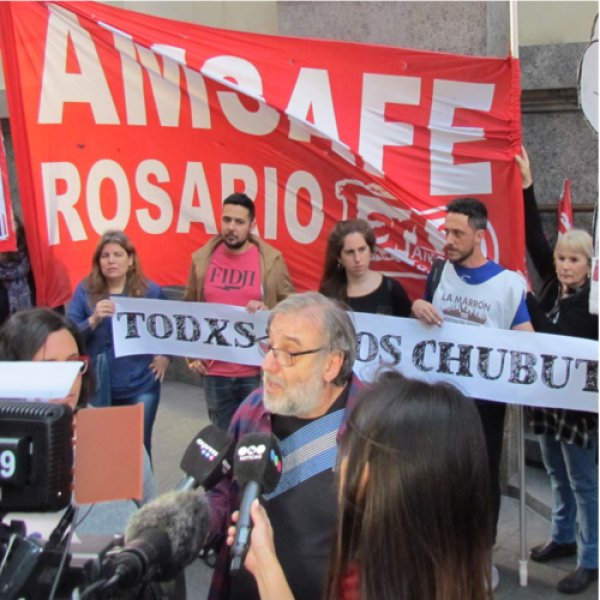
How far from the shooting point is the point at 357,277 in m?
3.48

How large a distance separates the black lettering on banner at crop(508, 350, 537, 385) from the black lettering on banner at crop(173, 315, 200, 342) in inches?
68.2

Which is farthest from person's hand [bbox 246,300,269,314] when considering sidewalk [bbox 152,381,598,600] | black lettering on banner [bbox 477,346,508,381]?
sidewalk [bbox 152,381,598,600]

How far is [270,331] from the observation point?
2.09 meters

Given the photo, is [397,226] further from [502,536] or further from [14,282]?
[14,282]

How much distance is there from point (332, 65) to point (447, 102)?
26.6 inches

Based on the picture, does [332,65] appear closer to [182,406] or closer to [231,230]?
[231,230]

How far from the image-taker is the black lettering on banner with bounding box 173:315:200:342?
3686 mm

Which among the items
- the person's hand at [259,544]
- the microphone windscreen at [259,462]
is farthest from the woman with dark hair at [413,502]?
the microphone windscreen at [259,462]

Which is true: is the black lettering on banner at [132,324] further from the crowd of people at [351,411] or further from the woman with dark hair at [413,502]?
the woman with dark hair at [413,502]

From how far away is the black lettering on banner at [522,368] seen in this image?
10.1ft

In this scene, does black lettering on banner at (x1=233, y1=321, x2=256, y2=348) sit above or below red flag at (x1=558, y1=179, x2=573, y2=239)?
below

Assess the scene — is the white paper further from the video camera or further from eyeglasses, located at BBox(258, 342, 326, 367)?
eyeglasses, located at BBox(258, 342, 326, 367)

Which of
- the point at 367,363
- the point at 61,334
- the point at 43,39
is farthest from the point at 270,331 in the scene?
the point at 43,39

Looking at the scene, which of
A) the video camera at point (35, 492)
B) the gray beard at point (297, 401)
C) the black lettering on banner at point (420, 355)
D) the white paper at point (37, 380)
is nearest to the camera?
the video camera at point (35, 492)
